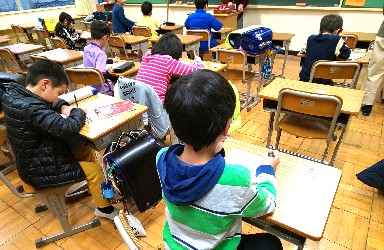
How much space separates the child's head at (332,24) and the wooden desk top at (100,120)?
2150 mm

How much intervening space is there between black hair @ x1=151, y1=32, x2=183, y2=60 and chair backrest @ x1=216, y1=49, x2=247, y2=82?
0.92 metres

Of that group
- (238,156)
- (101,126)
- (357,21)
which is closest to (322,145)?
(238,156)

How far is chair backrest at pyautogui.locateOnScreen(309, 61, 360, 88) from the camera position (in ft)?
7.44

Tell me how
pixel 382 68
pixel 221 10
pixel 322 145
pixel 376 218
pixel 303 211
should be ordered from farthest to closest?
pixel 221 10 < pixel 382 68 < pixel 322 145 < pixel 376 218 < pixel 303 211

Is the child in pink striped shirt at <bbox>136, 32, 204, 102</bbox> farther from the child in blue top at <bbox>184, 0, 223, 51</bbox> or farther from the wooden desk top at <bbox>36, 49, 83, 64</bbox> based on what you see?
the child in blue top at <bbox>184, 0, 223, 51</bbox>

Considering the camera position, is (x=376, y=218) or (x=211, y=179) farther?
(x=376, y=218)

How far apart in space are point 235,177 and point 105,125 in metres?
1.07

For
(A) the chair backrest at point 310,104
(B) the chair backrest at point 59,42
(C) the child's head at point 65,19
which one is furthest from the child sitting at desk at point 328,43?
(C) the child's head at point 65,19

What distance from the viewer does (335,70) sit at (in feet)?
7.71

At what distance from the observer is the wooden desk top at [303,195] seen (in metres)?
0.87

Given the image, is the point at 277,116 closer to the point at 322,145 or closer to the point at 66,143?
the point at 322,145

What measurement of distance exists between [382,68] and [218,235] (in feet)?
9.84

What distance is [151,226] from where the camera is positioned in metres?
1.79

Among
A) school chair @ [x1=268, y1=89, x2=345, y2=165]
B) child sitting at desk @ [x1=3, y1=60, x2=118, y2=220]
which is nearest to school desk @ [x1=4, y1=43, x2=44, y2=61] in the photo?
child sitting at desk @ [x1=3, y1=60, x2=118, y2=220]
